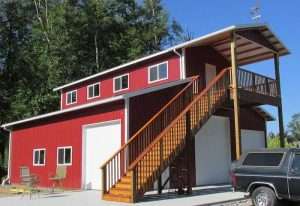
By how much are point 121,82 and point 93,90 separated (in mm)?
3652

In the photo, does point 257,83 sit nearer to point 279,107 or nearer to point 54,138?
point 279,107

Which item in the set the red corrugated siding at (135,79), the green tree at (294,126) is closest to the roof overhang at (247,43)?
the red corrugated siding at (135,79)

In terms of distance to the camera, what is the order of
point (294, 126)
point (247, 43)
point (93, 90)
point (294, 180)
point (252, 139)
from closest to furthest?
point (294, 180)
point (247, 43)
point (252, 139)
point (93, 90)
point (294, 126)

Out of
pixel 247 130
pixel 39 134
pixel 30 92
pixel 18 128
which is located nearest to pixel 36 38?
pixel 30 92

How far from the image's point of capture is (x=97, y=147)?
20.0m

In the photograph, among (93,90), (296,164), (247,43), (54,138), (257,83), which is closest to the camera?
(296,164)

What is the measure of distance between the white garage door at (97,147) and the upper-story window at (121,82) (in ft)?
17.7

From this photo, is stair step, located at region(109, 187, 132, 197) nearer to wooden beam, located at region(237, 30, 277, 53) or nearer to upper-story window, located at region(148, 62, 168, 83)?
upper-story window, located at region(148, 62, 168, 83)

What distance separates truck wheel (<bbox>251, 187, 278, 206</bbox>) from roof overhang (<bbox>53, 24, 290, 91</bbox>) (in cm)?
864

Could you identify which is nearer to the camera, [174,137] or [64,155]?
[174,137]

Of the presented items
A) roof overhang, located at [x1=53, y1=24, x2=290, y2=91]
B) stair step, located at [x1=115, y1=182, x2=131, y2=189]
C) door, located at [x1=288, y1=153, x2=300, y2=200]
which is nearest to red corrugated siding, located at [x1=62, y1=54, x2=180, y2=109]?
roof overhang, located at [x1=53, y1=24, x2=290, y2=91]

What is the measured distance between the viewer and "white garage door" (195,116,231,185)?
70.1 feet

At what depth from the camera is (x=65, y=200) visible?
15258mm

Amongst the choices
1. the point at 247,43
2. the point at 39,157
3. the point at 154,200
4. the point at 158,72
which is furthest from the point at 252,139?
the point at 154,200
